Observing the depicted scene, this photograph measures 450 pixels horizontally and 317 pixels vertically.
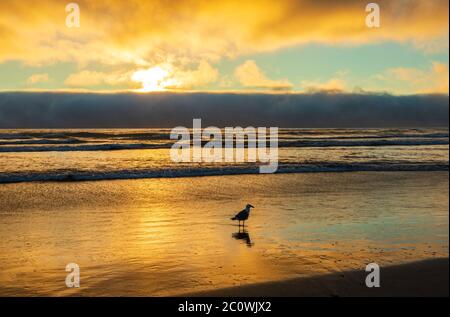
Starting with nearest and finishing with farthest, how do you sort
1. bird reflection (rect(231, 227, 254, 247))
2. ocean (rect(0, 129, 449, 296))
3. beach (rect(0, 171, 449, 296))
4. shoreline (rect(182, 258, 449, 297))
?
shoreline (rect(182, 258, 449, 297)), beach (rect(0, 171, 449, 296)), ocean (rect(0, 129, 449, 296)), bird reflection (rect(231, 227, 254, 247))

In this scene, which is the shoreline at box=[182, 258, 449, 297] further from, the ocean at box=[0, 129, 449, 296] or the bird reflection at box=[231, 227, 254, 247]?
the bird reflection at box=[231, 227, 254, 247]

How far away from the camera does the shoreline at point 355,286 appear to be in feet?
19.6

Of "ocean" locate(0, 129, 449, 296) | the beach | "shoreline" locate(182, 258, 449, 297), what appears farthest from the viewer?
"ocean" locate(0, 129, 449, 296)

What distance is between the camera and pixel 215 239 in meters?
8.69

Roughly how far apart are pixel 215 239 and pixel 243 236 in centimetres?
64

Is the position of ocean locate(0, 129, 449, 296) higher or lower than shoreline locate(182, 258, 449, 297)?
higher

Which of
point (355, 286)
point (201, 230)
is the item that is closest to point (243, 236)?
point (201, 230)

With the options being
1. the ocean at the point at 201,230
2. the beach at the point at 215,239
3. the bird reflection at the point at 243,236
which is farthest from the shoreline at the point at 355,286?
the bird reflection at the point at 243,236

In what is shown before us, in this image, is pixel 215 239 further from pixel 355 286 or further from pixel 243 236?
pixel 355 286

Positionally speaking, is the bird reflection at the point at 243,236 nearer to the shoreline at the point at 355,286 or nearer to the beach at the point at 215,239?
the beach at the point at 215,239

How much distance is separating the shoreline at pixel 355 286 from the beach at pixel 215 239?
29 mm

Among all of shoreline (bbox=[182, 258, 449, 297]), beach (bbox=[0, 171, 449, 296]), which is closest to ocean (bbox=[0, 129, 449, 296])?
beach (bbox=[0, 171, 449, 296])

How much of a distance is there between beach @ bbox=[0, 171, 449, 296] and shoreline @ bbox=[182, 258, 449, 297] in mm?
29

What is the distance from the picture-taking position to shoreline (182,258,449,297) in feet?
19.6
